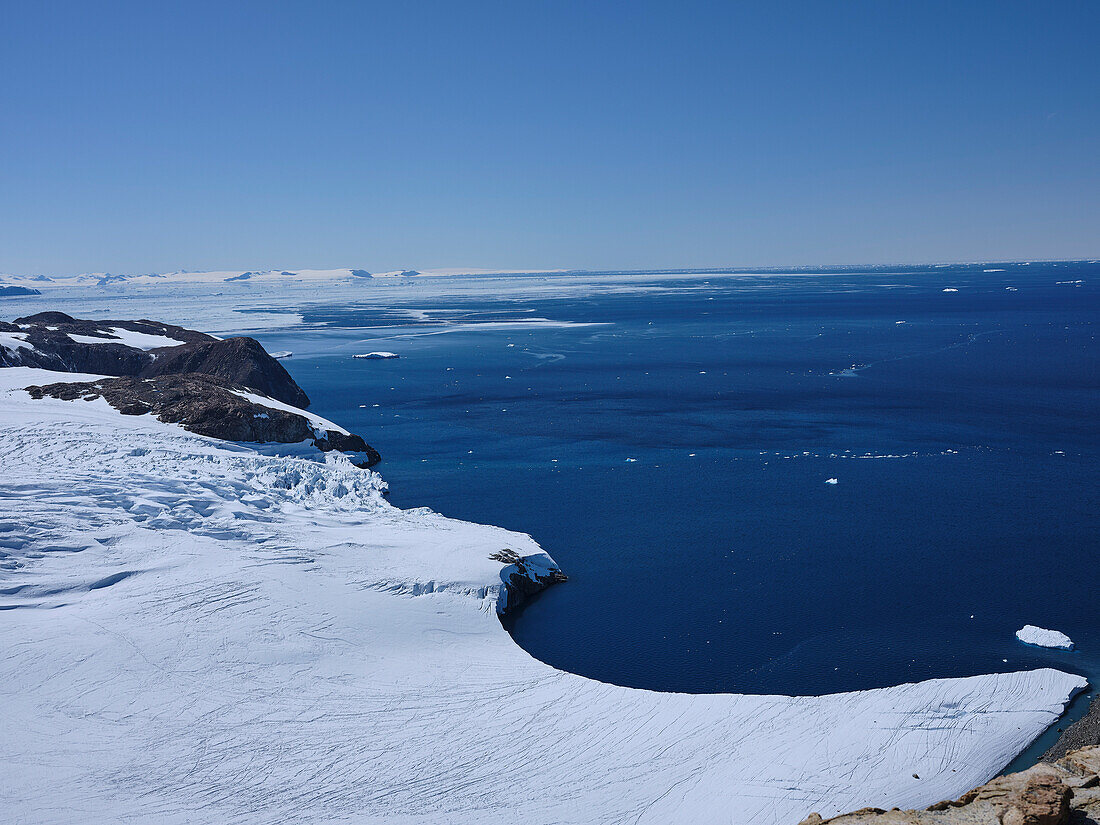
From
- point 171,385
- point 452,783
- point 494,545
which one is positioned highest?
point 171,385

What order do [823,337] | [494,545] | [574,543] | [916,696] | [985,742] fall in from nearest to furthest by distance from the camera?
[985,742] < [916,696] < [494,545] < [574,543] < [823,337]

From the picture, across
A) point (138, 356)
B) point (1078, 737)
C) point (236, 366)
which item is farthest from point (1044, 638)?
point (138, 356)

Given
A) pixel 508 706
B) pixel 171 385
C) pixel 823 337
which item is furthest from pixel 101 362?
pixel 823 337

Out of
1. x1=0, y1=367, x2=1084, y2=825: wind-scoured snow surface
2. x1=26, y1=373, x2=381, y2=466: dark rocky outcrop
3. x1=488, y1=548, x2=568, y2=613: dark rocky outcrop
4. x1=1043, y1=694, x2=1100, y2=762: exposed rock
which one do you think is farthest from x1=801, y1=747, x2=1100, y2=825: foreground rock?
x1=26, y1=373, x2=381, y2=466: dark rocky outcrop

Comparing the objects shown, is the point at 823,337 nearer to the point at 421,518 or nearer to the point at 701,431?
the point at 701,431

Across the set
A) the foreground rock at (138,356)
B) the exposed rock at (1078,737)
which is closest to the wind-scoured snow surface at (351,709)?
the exposed rock at (1078,737)

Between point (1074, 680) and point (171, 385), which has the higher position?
point (171, 385)

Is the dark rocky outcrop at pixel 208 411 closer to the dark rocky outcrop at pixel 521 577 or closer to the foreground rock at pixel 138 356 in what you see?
the foreground rock at pixel 138 356
